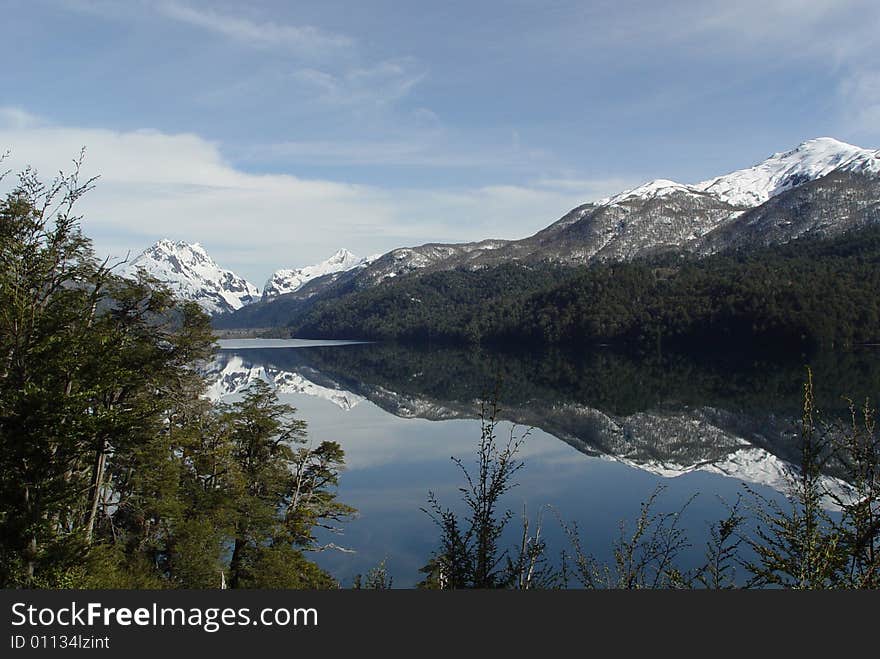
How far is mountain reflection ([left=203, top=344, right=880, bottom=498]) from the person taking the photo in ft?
164

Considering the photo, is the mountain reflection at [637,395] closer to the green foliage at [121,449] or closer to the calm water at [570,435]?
the calm water at [570,435]

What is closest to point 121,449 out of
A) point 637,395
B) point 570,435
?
point 570,435

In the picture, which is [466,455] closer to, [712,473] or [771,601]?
[712,473]

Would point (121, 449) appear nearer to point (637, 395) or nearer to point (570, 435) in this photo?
point (570, 435)

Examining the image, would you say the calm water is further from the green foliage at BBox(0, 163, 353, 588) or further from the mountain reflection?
the green foliage at BBox(0, 163, 353, 588)

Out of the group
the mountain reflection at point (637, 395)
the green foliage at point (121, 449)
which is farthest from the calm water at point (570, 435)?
the green foliage at point (121, 449)

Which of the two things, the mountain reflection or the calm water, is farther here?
the mountain reflection

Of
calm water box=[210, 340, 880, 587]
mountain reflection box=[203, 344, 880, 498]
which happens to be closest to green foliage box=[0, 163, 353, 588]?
calm water box=[210, 340, 880, 587]

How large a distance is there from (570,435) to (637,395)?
28511 millimetres

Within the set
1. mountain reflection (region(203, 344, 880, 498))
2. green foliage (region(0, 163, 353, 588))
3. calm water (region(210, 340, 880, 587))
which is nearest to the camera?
green foliage (region(0, 163, 353, 588))

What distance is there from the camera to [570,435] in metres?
57.2

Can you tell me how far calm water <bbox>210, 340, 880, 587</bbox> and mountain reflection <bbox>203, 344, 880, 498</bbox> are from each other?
259 mm

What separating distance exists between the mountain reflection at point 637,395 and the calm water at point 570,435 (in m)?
0.26

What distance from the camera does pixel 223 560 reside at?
84.8 ft
